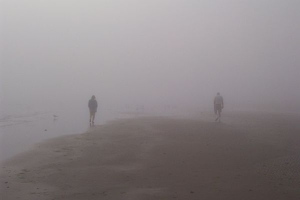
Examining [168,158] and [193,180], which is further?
[168,158]

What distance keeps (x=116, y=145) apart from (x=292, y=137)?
923 cm

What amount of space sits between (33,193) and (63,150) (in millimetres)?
6664

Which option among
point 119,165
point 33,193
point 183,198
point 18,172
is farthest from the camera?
point 119,165

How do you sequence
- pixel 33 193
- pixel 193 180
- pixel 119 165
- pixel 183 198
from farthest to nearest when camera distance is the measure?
pixel 119 165 → pixel 193 180 → pixel 33 193 → pixel 183 198

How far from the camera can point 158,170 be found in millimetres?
10281

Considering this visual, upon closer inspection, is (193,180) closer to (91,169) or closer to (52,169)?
(91,169)

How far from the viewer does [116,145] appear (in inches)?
627

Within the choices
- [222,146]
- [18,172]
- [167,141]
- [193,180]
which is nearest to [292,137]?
[222,146]

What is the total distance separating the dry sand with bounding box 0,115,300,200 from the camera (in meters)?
7.94

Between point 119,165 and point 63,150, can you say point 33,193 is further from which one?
point 63,150

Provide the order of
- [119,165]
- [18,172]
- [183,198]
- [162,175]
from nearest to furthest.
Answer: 1. [183,198]
2. [162,175]
3. [18,172]
4. [119,165]

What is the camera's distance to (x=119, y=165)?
11406 millimetres

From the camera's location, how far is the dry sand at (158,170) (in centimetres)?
794

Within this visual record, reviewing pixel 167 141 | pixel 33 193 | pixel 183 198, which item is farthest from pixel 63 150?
pixel 183 198
